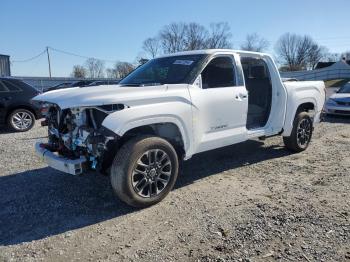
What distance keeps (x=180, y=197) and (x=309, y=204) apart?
1614 millimetres

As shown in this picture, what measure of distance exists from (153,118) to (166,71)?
133 centimetres

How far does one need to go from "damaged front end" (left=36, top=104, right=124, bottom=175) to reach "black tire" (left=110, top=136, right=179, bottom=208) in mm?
228

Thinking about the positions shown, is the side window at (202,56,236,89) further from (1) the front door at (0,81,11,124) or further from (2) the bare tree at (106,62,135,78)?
(2) the bare tree at (106,62,135,78)

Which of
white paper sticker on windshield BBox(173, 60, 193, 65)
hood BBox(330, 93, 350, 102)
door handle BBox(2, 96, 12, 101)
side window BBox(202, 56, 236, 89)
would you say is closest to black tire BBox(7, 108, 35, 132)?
door handle BBox(2, 96, 12, 101)

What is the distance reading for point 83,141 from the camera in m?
4.40

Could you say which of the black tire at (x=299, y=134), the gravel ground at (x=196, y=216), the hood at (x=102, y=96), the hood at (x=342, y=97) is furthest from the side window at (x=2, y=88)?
the hood at (x=342, y=97)

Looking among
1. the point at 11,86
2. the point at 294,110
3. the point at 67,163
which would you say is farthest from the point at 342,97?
the point at 67,163

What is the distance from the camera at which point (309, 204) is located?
4.46 m

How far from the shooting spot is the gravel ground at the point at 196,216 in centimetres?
344

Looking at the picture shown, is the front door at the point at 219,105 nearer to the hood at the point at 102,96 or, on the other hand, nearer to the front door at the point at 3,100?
the hood at the point at 102,96

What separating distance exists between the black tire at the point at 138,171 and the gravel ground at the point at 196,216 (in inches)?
7.3

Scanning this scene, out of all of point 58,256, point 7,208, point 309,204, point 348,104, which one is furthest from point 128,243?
point 348,104

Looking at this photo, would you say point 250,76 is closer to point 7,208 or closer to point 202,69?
point 202,69

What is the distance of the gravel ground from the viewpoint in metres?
3.44
